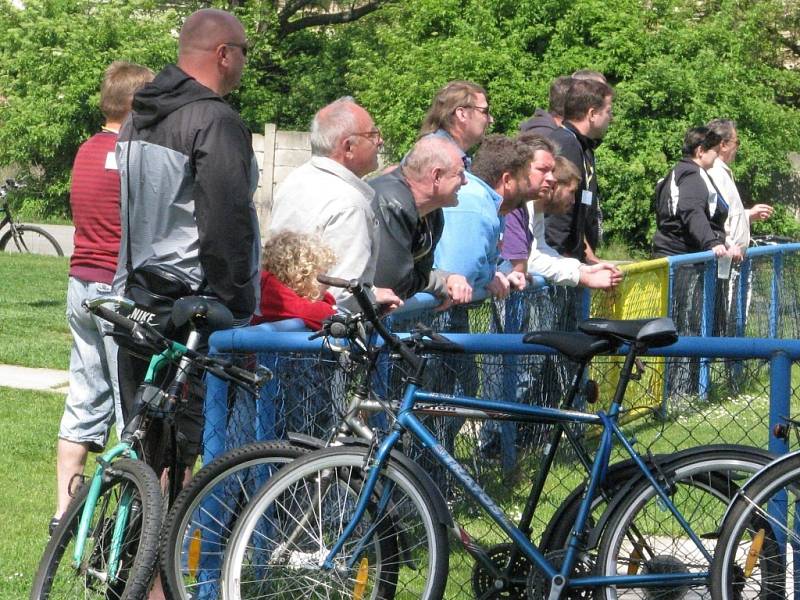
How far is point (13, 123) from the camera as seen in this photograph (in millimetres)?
24516

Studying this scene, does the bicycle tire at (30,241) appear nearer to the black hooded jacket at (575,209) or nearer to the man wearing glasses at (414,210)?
the black hooded jacket at (575,209)

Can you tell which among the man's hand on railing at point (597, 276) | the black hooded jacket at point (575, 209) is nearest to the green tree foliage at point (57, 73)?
the black hooded jacket at point (575, 209)

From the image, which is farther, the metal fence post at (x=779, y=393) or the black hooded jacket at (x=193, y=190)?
the black hooded jacket at (x=193, y=190)

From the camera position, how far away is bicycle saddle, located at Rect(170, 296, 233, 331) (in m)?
4.25

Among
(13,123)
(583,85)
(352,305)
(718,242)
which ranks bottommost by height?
(352,305)

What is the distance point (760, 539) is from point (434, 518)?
93 cm

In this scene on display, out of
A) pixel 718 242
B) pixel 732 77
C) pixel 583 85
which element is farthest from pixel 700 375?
pixel 732 77

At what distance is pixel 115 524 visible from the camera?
A: 4.03 metres

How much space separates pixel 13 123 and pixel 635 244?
11411mm

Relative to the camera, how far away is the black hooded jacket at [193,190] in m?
4.46

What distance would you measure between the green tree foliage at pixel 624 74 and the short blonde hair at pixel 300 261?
1688 centimetres

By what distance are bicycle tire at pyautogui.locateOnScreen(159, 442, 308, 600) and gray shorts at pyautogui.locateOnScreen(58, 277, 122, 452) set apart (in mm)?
1439

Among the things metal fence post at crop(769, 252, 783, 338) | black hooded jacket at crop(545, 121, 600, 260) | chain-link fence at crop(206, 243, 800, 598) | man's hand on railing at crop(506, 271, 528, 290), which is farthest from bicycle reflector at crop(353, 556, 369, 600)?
metal fence post at crop(769, 252, 783, 338)

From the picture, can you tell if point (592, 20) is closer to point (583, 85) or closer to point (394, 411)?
point (583, 85)
